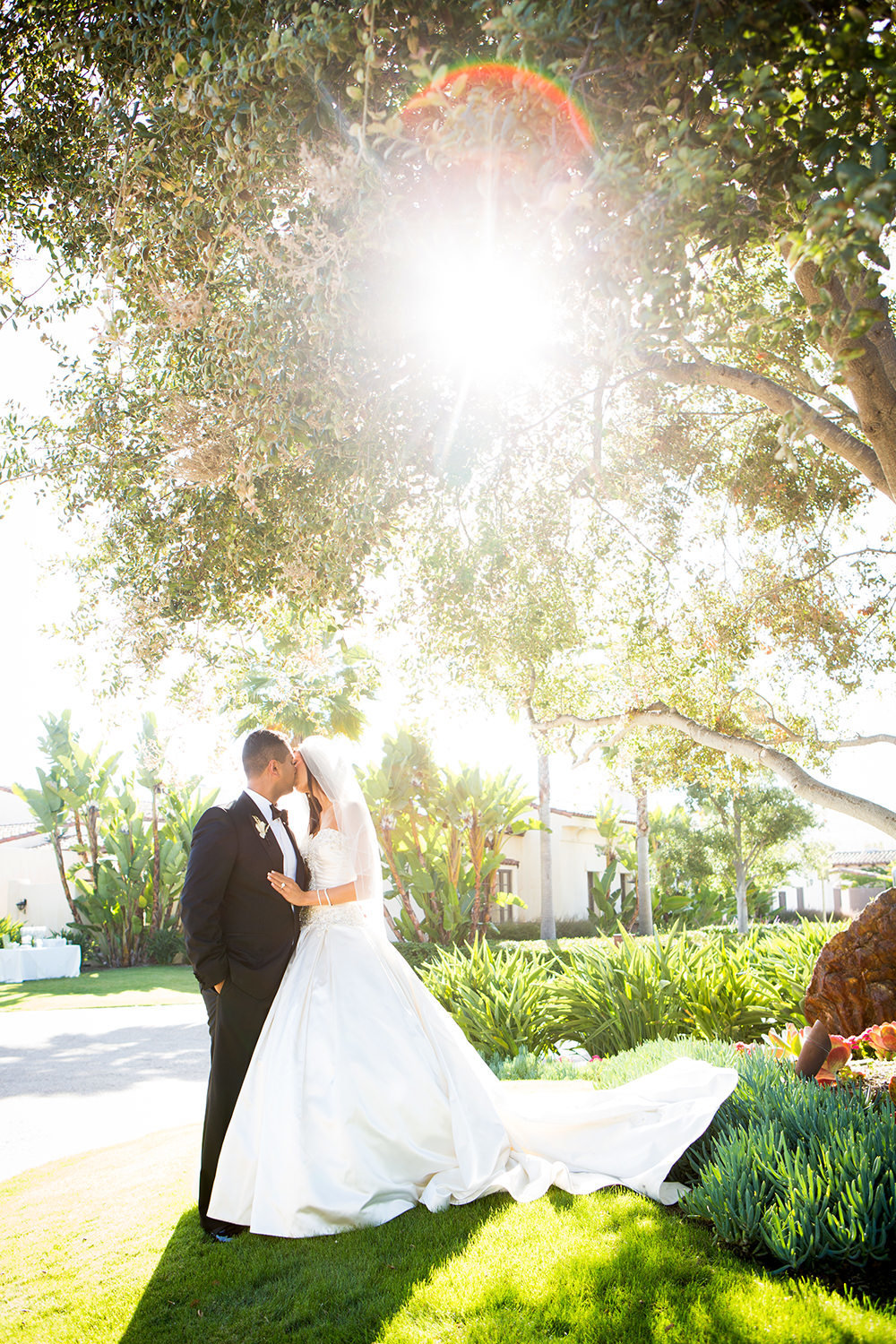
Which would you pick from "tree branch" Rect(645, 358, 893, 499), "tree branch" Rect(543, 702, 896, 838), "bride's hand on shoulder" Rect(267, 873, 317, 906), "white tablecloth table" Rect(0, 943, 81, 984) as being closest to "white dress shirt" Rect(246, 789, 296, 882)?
"bride's hand on shoulder" Rect(267, 873, 317, 906)

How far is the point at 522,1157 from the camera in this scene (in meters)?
4.69

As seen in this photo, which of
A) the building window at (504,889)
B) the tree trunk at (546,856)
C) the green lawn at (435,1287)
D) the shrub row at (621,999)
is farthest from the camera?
the building window at (504,889)

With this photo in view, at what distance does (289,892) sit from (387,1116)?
1303 mm

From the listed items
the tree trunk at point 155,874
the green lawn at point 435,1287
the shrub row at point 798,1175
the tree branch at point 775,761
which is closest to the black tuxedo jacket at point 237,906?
the green lawn at point 435,1287

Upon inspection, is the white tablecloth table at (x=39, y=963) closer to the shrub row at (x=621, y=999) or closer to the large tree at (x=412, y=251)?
the shrub row at (x=621, y=999)

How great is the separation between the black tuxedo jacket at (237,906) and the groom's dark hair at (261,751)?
237mm

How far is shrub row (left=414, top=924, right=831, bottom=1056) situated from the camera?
7996mm

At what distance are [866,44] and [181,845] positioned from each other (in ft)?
95.7

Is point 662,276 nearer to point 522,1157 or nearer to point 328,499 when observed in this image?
point 328,499

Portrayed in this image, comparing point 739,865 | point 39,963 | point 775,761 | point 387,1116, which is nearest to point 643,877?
point 739,865

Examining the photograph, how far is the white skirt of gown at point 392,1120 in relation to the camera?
14.1ft

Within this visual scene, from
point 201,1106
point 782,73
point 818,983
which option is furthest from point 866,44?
point 201,1106

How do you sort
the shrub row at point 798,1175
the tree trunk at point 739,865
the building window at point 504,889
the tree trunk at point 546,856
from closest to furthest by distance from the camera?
the shrub row at point 798,1175, the tree trunk at point 546,856, the tree trunk at point 739,865, the building window at point 504,889

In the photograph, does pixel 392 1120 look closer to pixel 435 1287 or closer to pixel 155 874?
pixel 435 1287
